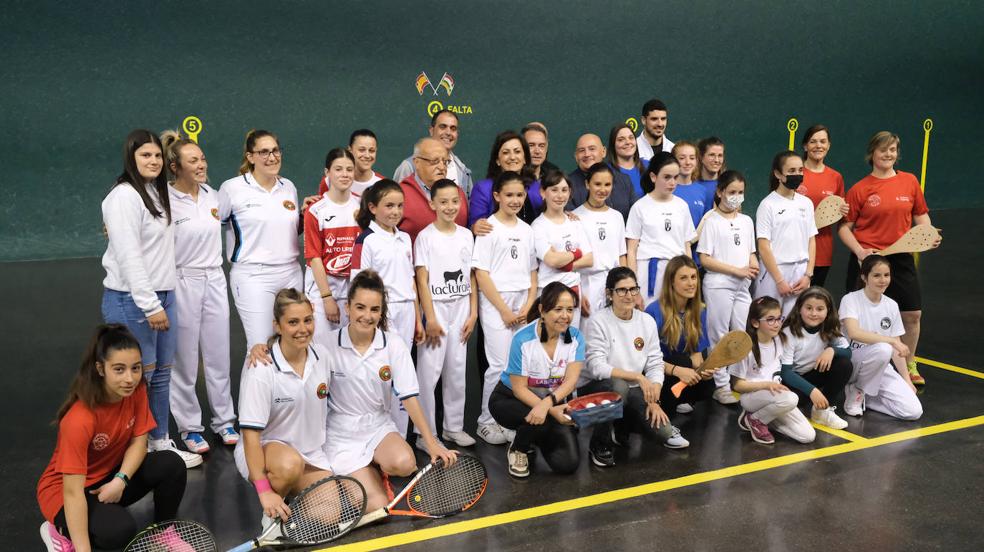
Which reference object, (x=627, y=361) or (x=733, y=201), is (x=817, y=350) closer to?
(x=733, y=201)

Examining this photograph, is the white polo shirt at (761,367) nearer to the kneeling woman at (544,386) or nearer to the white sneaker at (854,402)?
the white sneaker at (854,402)

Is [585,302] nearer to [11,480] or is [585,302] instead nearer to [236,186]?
[236,186]

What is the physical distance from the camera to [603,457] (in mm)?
4113

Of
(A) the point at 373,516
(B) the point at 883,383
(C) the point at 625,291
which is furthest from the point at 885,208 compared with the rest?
(A) the point at 373,516

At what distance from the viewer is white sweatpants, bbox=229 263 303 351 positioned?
431cm

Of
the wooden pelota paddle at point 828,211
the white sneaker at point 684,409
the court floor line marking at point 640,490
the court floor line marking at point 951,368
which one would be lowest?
the court floor line marking at point 640,490

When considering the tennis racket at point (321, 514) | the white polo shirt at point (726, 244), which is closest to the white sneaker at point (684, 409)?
the white polo shirt at point (726, 244)

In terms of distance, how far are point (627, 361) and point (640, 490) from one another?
748 mm

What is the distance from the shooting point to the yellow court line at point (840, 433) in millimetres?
4438

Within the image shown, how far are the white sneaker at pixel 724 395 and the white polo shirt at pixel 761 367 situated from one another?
0.54m

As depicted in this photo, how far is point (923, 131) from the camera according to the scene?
13.7 m

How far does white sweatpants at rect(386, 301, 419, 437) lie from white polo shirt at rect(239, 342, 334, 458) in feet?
1.97

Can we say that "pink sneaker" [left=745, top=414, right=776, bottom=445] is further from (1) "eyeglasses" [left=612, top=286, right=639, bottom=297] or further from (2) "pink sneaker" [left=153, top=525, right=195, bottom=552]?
(2) "pink sneaker" [left=153, top=525, right=195, bottom=552]

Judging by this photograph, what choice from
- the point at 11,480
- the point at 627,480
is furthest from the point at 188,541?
the point at 627,480
